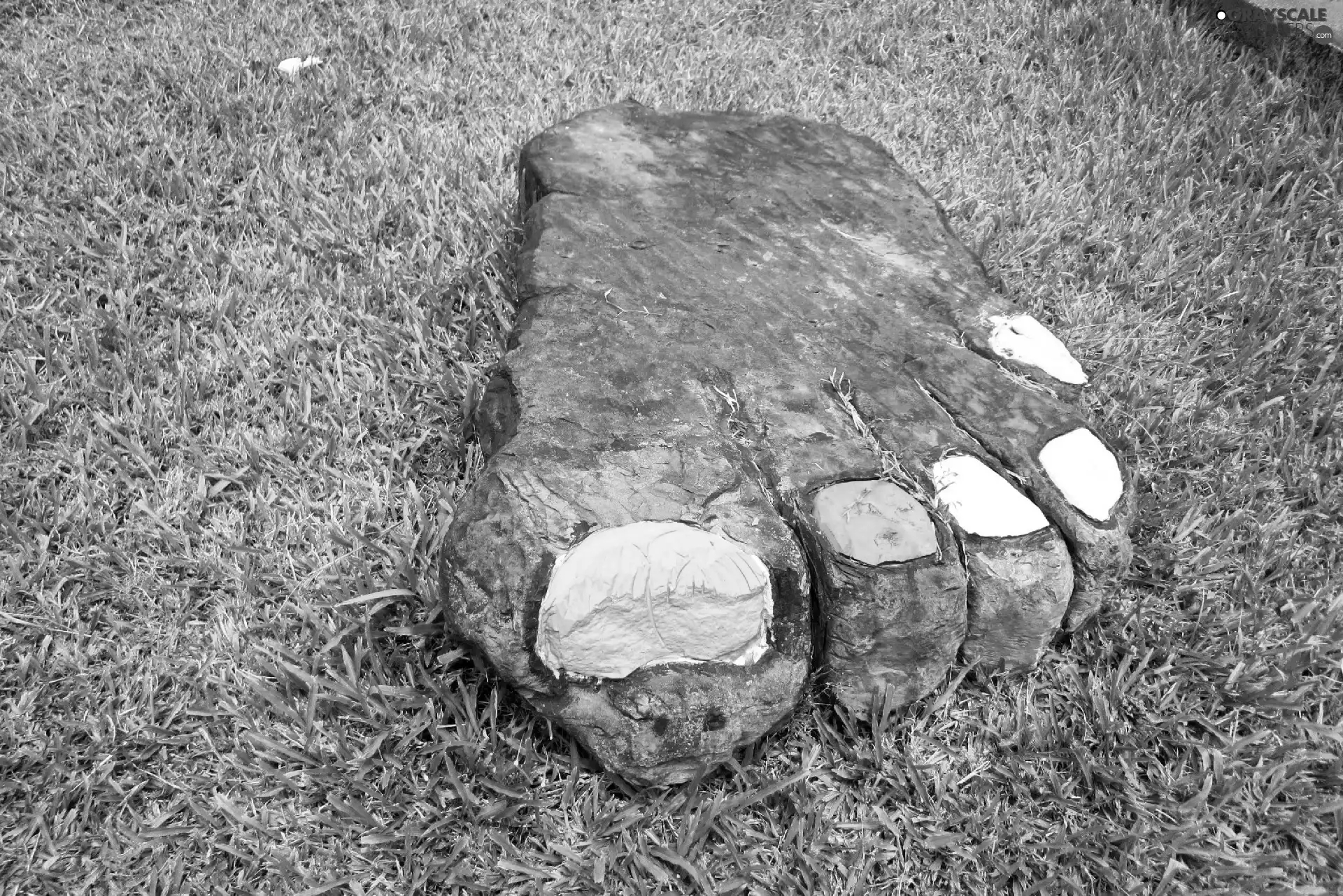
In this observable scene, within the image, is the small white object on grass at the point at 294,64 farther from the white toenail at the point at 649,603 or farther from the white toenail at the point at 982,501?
the white toenail at the point at 982,501

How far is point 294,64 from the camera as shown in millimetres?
3484

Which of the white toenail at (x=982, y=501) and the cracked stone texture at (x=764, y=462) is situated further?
the white toenail at (x=982, y=501)

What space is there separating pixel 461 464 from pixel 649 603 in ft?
2.82

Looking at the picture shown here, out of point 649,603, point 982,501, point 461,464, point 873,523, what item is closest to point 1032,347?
point 982,501

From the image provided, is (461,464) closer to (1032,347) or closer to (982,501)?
(982,501)

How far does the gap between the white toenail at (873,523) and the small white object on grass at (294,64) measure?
279cm

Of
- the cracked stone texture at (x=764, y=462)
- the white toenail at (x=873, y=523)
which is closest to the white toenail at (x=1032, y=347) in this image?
the cracked stone texture at (x=764, y=462)

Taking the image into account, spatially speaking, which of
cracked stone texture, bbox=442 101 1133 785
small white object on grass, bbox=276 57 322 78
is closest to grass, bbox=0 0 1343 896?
small white object on grass, bbox=276 57 322 78

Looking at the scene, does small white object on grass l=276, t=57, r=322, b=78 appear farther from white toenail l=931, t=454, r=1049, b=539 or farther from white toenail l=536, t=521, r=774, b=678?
white toenail l=931, t=454, r=1049, b=539

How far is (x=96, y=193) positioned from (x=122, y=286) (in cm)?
53

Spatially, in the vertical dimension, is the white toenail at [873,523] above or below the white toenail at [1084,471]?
below

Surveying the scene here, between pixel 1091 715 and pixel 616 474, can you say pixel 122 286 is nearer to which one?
pixel 616 474

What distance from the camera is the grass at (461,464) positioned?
5.54 feet

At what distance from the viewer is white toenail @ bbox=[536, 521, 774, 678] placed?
1559mm
